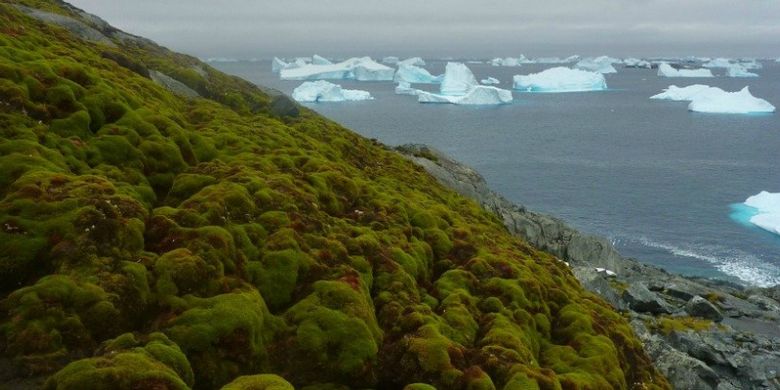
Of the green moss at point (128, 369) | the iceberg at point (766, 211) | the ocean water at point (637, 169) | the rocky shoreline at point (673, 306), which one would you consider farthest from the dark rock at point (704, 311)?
the iceberg at point (766, 211)

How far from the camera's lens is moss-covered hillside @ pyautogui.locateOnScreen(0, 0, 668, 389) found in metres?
13.1

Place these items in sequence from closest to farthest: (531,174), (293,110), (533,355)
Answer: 1. (533,355)
2. (293,110)
3. (531,174)

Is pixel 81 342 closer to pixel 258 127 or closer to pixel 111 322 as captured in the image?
pixel 111 322

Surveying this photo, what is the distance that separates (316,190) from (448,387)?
10.2 m

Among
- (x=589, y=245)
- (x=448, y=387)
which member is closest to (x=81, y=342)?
(x=448, y=387)

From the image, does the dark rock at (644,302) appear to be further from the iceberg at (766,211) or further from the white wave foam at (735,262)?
the iceberg at (766,211)

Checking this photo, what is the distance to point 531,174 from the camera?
4392 inches

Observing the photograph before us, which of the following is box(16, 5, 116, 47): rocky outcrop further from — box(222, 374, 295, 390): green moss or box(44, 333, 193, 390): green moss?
box(222, 374, 295, 390): green moss

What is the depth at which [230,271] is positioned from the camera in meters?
16.3

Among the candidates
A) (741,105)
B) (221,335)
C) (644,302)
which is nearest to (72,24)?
(221,335)

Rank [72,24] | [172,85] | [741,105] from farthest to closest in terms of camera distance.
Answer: [741,105] < [72,24] < [172,85]

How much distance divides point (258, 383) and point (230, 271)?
482cm

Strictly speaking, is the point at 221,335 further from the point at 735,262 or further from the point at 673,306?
the point at 735,262

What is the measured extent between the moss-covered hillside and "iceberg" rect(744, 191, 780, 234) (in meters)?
69.7
